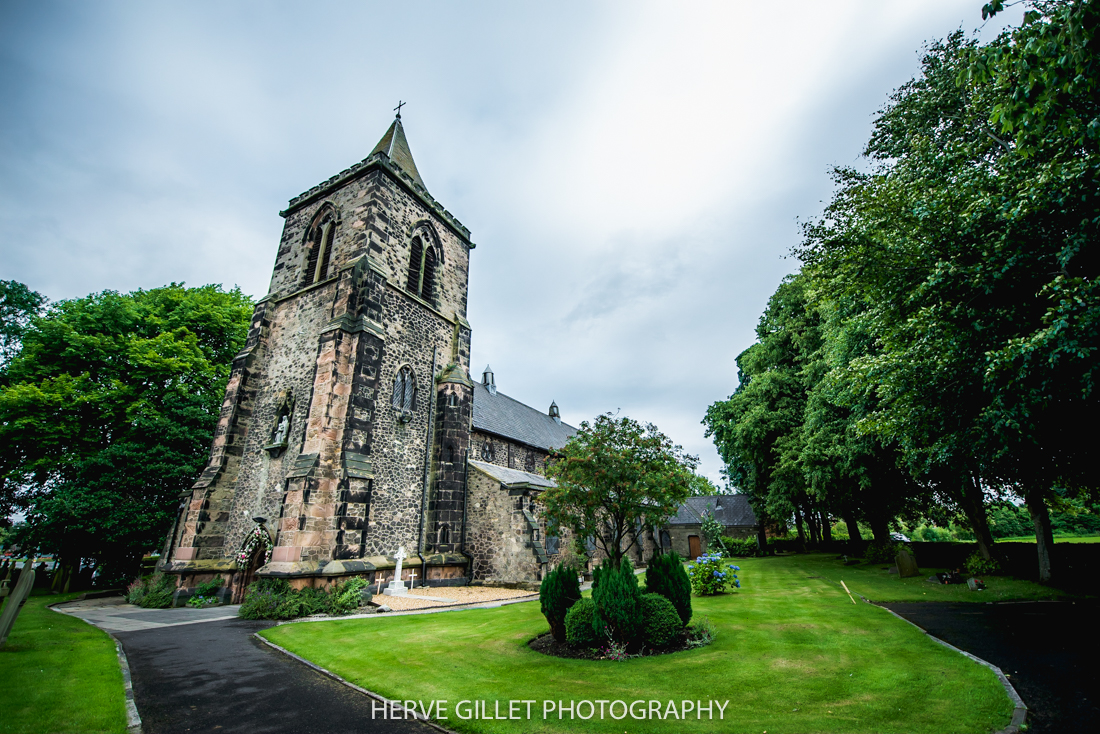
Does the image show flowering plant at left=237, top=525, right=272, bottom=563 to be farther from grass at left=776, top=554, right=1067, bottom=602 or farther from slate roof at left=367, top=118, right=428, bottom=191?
grass at left=776, top=554, right=1067, bottom=602

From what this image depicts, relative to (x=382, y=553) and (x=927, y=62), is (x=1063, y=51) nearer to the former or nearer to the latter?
(x=927, y=62)

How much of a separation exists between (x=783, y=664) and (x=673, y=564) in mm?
2832

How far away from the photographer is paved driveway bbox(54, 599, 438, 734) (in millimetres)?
5239

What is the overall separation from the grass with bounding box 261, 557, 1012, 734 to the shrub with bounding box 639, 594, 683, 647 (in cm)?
48

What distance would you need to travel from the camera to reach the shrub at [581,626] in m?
8.70

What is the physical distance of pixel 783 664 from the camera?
727cm

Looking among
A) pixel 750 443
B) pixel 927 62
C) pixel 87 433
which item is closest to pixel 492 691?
pixel 927 62

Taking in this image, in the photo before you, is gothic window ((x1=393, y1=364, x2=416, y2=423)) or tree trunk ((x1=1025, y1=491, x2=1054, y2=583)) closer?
tree trunk ((x1=1025, y1=491, x2=1054, y2=583))

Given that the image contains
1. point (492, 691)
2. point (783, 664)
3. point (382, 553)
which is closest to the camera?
point (492, 691)

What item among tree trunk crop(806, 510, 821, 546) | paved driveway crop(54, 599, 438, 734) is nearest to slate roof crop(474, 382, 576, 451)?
paved driveway crop(54, 599, 438, 734)

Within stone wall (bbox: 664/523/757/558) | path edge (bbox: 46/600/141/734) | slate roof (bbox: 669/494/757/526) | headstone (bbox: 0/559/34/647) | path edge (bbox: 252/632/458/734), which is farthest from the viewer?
slate roof (bbox: 669/494/757/526)

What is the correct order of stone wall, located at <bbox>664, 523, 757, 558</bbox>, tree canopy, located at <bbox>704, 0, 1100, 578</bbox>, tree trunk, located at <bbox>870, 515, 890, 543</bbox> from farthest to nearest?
stone wall, located at <bbox>664, 523, 757, 558</bbox>, tree trunk, located at <bbox>870, 515, 890, 543</bbox>, tree canopy, located at <bbox>704, 0, 1100, 578</bbox>

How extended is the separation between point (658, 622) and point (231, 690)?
692cm

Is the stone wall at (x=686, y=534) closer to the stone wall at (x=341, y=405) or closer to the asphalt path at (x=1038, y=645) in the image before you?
the stone wall at (x=341, y=405)
